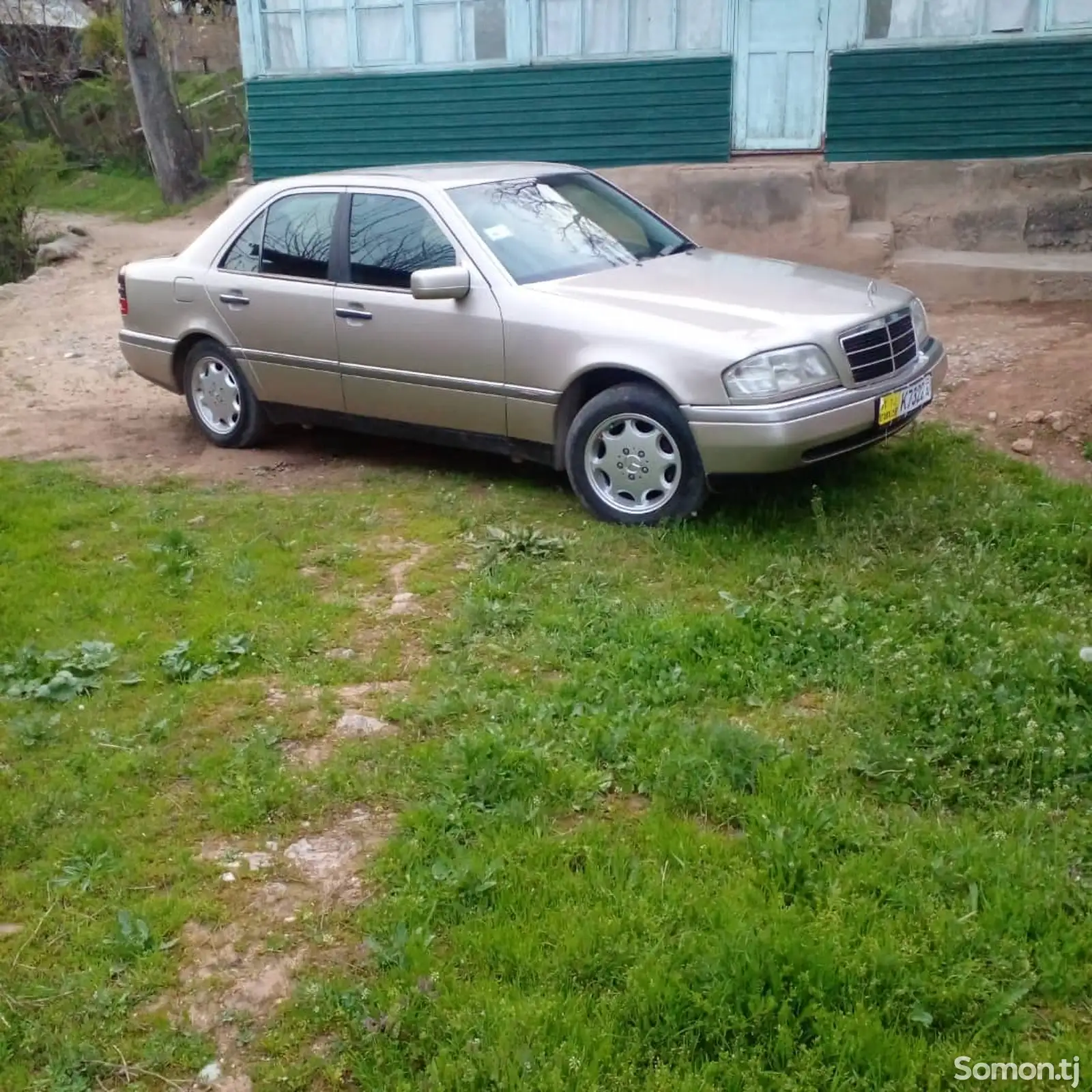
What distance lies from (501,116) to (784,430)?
A: 7.86 metres

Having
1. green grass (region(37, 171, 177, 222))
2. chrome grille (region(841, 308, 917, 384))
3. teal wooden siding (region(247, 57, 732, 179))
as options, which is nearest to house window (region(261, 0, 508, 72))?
teal wooden siding (region(247, 57, 732, 179))

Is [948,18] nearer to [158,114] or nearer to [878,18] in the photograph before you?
[878,18]

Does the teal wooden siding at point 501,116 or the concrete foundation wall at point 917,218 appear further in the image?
the teal wooden siding at point 501,116

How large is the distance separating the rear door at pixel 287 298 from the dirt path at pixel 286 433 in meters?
0.55

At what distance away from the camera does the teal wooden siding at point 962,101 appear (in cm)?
1011

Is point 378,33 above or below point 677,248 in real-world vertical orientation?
above

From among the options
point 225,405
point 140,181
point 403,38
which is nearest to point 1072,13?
point 403,38

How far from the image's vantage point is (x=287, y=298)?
6.87m

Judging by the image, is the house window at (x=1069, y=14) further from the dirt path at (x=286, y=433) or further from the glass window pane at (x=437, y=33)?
the glass window pane at (x=437, y=33)

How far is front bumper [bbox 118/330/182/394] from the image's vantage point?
7629 mm

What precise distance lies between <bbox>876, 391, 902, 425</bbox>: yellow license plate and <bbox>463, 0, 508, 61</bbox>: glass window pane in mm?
7747

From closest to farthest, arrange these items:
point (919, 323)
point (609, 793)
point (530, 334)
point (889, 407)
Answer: point (609, 793)
point (889, 407)
point (530, 334)
point (919, 323)

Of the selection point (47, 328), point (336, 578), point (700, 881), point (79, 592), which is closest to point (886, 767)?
point (700, 881)
